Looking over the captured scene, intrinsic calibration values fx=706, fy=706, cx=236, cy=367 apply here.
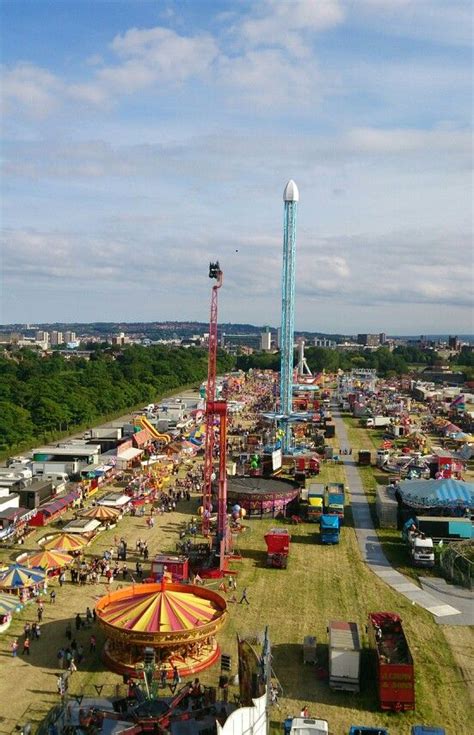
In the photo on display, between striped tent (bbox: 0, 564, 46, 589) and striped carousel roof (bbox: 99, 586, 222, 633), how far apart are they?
4.14m

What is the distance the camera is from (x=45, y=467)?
1613 inches

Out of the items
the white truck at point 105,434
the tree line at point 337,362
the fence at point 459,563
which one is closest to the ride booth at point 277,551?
the fence at point 459,563

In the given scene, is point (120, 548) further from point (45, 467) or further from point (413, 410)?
point (413, 410)

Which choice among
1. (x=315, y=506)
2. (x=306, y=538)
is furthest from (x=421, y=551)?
(x=315, y=506)

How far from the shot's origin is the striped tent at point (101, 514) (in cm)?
3228

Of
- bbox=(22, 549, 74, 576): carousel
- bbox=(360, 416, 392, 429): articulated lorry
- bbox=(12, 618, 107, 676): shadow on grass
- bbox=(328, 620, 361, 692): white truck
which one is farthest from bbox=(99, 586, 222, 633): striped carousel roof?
bbox=(360, 416, 392, 429): articulated lorry

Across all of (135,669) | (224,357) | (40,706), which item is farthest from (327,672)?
(224,357)

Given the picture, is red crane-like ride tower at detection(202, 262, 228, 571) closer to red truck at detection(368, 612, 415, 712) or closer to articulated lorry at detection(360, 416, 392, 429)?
red truck at detection(368, 612, 415, 712)

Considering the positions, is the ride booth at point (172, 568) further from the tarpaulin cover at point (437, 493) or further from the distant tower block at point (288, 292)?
the distant tower block at point (288, 292)

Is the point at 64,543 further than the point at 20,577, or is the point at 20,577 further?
the point at 64,543

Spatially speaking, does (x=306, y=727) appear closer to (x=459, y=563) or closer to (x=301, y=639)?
(x=301, y=639)

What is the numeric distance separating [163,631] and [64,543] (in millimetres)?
10472

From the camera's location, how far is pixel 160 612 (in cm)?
1922

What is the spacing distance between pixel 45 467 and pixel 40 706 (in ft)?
82.3
